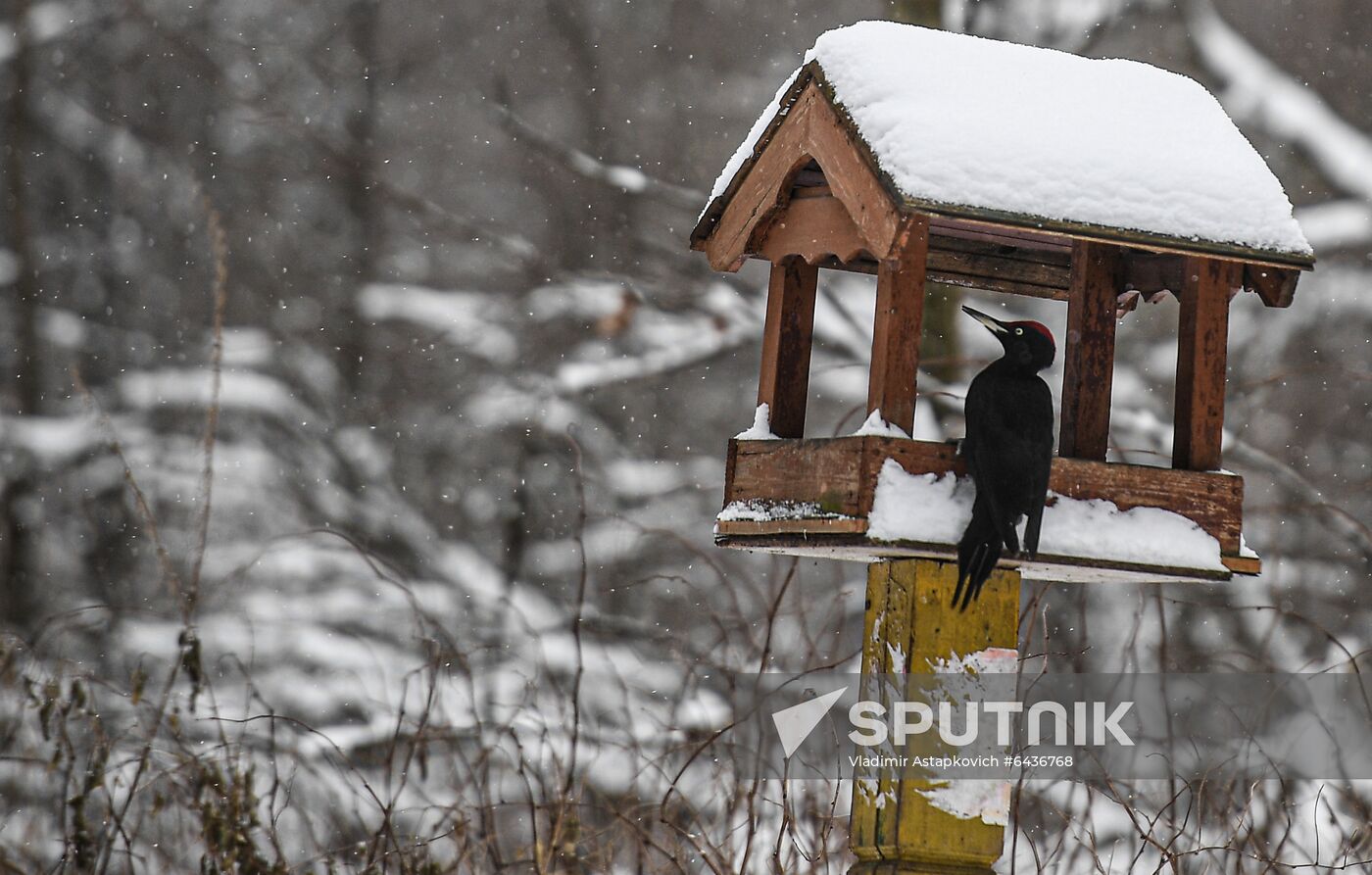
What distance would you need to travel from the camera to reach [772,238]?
105 inches

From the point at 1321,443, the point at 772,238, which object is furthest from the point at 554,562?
the point at 772,238

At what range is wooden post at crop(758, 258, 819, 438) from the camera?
2619 millimetres

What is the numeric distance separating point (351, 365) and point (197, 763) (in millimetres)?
6424

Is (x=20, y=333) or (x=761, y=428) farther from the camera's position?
(x=20, y=333)

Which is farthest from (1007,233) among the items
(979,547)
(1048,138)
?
(979,547)

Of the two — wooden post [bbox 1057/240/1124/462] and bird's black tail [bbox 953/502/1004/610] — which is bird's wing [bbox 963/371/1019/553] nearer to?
bird's black tail [bbox 953/502/1004/610]

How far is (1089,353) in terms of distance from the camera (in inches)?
97.2

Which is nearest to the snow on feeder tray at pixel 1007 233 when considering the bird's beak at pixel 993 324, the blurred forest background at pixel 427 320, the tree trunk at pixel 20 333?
the bird's beak at pixel 993 324

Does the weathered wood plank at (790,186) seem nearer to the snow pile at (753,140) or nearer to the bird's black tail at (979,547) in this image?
the snow pile at (753,140)

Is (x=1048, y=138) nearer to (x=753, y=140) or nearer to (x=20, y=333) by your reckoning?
(x=753, y=140)

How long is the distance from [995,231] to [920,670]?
877 millimetres

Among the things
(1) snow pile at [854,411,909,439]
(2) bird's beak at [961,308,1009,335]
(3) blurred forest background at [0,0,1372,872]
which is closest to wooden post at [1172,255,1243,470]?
(2) bird's beak at [961,308,1009,335]

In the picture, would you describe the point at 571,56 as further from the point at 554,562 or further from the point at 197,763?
the point at 197,763

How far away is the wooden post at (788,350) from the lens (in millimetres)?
2619
